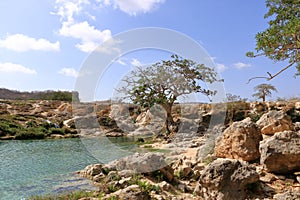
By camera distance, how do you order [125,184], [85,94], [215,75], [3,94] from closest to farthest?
[125,184] → [85,94] → [215,75] → [3,94]

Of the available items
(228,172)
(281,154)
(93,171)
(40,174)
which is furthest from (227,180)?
(40,174)

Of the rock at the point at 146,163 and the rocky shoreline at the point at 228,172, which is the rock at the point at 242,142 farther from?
the rock at the point at 146,163

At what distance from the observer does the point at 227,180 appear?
4043 mm

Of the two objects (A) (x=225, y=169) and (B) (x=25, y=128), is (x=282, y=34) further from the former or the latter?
(B) (x=25, y=128)

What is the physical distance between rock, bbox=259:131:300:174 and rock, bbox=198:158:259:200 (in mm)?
1156

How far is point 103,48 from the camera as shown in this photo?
6.06m

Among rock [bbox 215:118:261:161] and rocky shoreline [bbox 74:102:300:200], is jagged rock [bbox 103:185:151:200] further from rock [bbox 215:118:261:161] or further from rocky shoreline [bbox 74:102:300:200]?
rock [bbox 215:118:261:161]

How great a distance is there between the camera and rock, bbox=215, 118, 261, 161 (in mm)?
6023

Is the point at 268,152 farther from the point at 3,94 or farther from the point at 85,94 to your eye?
the point at 3,94

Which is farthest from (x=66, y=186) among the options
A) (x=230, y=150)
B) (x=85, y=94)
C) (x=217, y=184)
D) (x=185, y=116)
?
(x=185, y=116)

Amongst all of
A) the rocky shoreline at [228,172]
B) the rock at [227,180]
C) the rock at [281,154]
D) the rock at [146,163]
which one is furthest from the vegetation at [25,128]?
the rock at [281,154]

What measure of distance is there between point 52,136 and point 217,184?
14453 mm

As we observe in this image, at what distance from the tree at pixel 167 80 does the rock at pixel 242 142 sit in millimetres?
3412

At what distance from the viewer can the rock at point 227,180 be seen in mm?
3975
